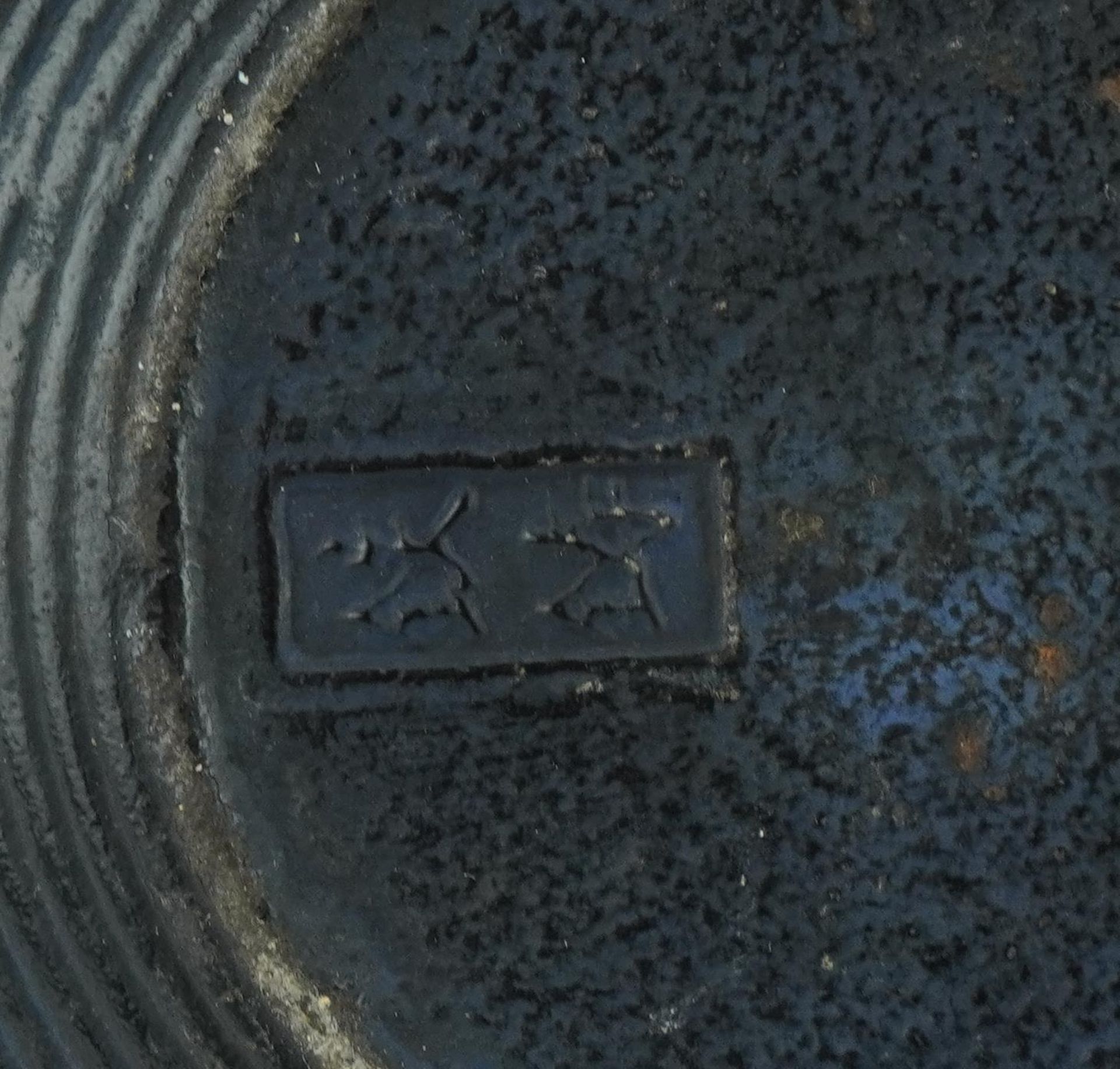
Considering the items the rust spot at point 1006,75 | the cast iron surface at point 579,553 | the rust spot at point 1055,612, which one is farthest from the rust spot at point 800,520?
the rust spot at point 1006,75

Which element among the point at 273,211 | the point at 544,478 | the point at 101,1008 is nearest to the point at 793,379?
the point at 544,478

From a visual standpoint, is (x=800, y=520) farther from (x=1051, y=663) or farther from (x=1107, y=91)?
(x=1107, y=91)

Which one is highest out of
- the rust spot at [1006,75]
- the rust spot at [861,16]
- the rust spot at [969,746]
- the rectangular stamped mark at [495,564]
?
the rust spot at [861,16]

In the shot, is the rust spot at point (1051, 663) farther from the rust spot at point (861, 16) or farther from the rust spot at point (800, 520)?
the rust spot at point (861, 16)

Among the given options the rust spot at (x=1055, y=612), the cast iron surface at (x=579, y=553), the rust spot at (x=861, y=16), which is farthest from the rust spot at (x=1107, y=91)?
the rust spot at (x=1055, y=612)

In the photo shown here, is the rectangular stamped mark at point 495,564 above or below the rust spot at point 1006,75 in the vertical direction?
below

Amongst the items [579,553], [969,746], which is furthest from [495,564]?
[969,746]
